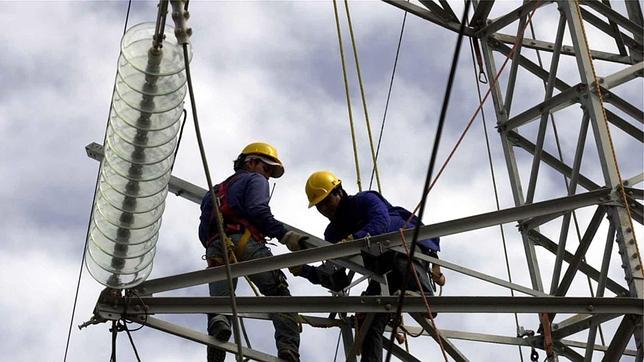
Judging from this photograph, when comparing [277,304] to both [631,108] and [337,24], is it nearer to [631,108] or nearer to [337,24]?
[631,108]

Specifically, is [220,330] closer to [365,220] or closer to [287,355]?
[287,355]

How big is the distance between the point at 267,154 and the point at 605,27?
3.72m

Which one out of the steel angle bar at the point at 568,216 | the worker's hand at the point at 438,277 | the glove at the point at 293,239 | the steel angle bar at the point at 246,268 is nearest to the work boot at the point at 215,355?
the steel angle bar at the point at 246,268

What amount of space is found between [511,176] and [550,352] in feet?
5.58

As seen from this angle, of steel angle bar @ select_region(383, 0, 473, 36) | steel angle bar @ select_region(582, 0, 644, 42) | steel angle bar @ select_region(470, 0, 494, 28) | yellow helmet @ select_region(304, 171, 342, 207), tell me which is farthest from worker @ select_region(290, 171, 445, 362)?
steel angle bar @ select_region(582, 0, 644, 42)

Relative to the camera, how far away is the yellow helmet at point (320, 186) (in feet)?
36.3

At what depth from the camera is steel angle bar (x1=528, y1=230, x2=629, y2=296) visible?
1069cm

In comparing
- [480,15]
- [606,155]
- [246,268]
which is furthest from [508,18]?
[246,268]

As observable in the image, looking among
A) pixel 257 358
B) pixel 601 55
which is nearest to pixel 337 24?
pixel 601 55

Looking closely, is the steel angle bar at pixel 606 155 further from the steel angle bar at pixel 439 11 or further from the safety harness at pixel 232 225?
the safety harness at pixel 232 225

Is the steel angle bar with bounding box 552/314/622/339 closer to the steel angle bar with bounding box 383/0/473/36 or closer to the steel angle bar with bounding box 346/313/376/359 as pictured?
the steel angle bar with bounding box 346/313/376/359

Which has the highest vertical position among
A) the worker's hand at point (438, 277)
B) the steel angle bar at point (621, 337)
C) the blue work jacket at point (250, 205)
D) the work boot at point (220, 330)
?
the blue work jacket at point (250, 205)

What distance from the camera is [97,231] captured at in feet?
26.4

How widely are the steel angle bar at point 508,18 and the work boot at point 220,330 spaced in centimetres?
409
